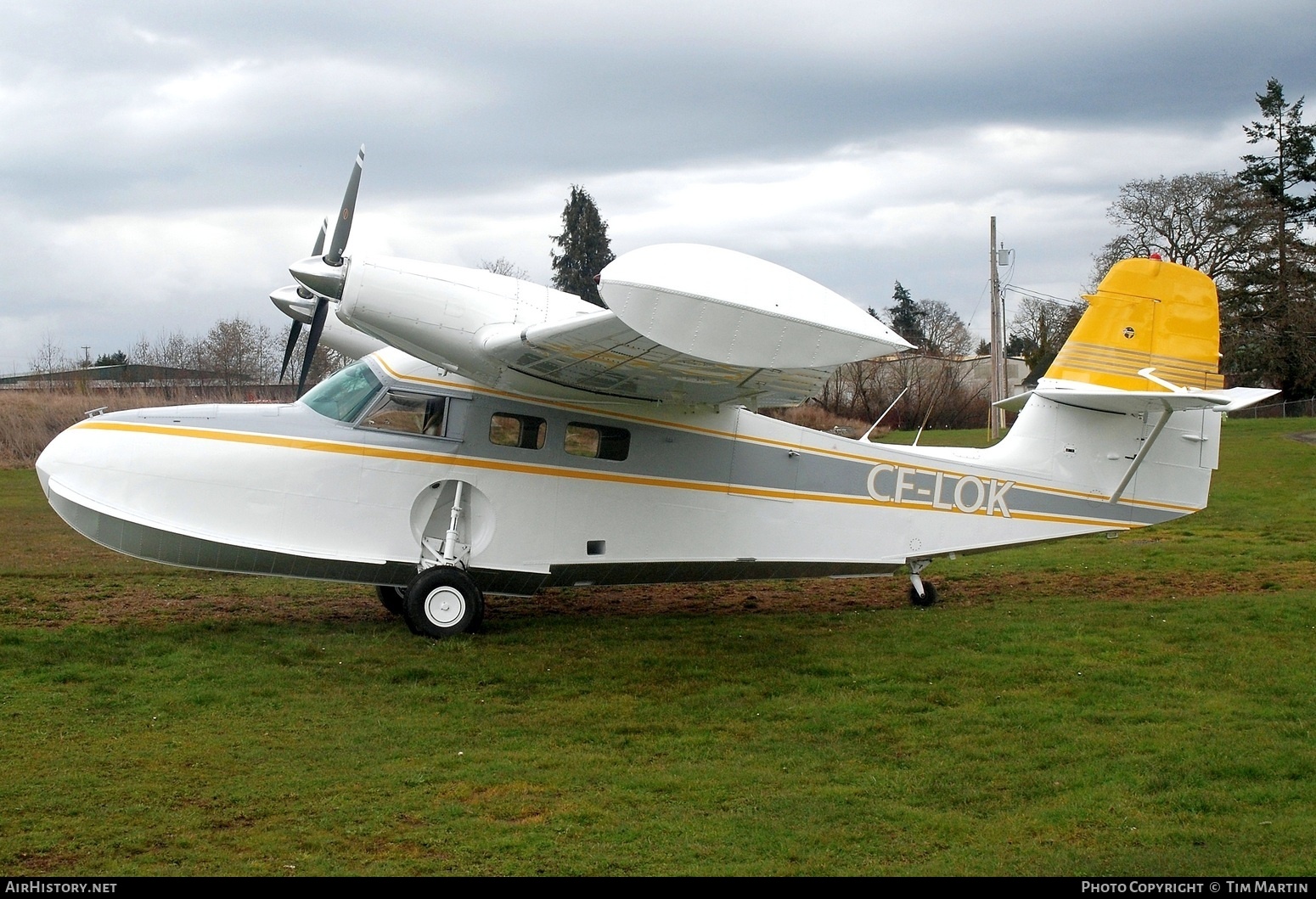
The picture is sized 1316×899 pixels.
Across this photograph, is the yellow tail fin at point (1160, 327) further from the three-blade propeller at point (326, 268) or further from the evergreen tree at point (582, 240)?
the evergreen tree at point (582, 240)

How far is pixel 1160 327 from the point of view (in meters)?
10.8

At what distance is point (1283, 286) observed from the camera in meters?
49.4

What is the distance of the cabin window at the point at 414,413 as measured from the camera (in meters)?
9.69

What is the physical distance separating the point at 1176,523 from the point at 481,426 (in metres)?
14.1

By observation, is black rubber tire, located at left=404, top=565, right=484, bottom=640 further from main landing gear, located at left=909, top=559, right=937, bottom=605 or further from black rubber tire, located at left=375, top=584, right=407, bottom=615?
main landing gear, located at left=909, top=559, right=937, bottom=605

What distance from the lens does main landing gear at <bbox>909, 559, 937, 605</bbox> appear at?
1134 cm

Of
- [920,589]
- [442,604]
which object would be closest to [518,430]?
[442,604]

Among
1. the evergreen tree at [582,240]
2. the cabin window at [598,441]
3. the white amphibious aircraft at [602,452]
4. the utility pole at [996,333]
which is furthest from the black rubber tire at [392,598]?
the evergreen tree at [582,240]

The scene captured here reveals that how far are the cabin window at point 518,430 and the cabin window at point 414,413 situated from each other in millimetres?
465

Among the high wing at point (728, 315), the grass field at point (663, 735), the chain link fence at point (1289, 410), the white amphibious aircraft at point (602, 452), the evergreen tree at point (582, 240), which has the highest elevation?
the evergreen tree at point (582, 240)

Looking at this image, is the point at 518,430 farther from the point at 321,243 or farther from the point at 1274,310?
the point at 1274,310

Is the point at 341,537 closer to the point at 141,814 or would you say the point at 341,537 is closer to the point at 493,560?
the point at 493,560

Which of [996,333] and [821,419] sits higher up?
[996,333]

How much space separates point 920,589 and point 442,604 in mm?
5123
